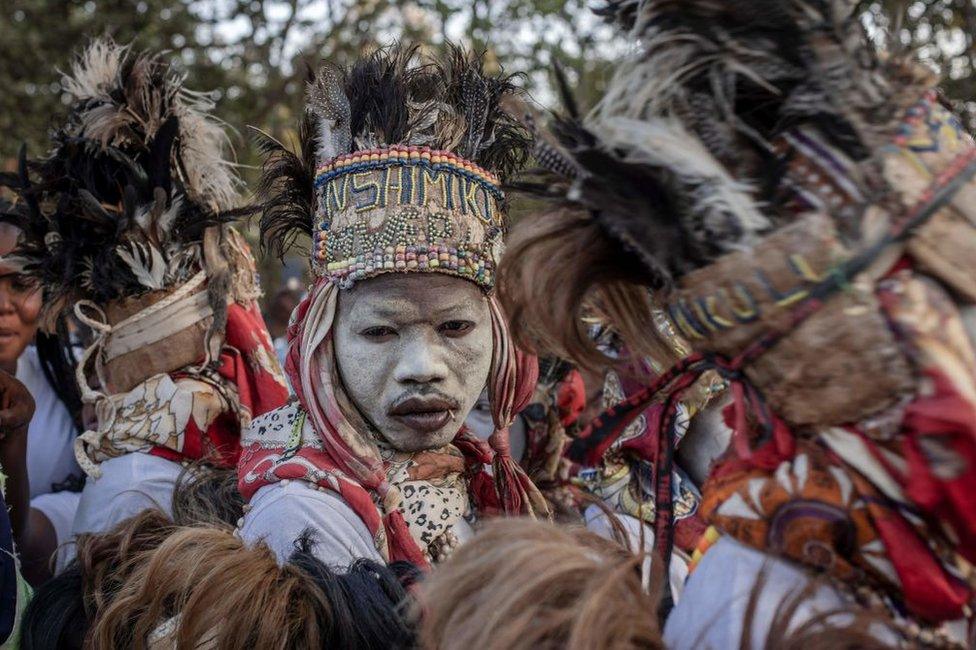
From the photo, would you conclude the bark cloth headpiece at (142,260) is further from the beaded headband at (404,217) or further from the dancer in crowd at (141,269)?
the beaded headband at (404,217)

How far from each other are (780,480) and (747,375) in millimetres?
151

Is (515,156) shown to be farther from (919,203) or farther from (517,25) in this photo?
(517,25)

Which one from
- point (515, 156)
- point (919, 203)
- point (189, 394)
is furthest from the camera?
point (189, 394)

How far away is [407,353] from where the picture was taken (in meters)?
2.32

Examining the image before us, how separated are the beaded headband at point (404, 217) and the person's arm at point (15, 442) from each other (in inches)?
40.0

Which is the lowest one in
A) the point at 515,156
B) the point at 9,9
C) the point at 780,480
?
the point at 780,480

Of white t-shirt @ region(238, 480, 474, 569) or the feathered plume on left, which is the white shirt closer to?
white t-shirt @ region(238, 480, 474, 569)

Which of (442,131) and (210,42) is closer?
(442,131)

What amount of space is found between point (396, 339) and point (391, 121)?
575mm

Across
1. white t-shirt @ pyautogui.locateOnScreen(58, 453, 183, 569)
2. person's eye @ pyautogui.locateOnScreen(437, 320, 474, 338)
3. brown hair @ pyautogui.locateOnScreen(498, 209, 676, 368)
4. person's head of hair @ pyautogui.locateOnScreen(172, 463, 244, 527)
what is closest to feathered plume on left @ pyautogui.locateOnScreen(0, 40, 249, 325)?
white t-shirt @ pyautogui.locateOnScreen(58, 453, 183, 569)

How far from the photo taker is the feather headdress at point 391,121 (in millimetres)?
2498

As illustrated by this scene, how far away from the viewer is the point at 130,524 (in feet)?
7.59

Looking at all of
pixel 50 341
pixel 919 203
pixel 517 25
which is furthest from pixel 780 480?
pixel 517 25

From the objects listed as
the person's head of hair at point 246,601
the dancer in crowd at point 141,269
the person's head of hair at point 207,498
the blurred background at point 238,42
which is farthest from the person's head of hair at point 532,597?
the blurred background at point 238,42
